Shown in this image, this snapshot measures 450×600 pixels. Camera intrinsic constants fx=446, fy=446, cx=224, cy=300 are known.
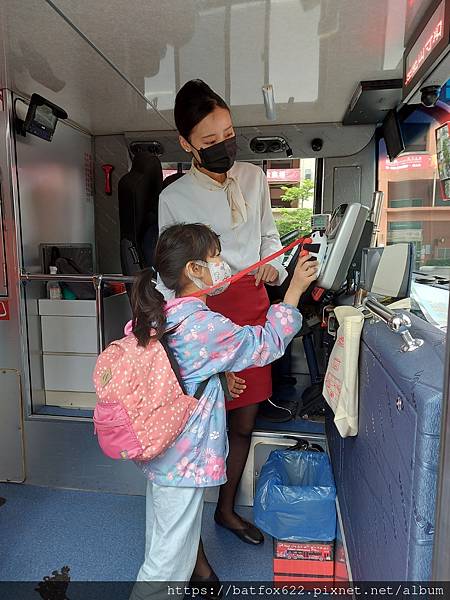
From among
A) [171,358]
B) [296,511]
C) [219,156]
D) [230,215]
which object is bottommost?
[296,511]

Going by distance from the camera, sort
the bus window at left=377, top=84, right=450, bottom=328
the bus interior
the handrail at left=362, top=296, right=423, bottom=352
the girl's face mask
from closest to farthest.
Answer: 1. the handrail at left=362, top=296, right=423, bottom=352
2. the bus interior
3. the girl's face mask
4. the bus window at left=377, top=84, right=450, bottom=328

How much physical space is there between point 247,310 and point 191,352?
1.97 feet

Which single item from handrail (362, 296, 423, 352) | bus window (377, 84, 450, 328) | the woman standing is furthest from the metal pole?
bus window (377, 84, 450, 328)

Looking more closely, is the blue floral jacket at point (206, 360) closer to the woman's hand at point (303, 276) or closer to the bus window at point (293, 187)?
the woman's hand at point (303, 276)

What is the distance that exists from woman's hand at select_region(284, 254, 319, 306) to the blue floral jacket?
0.17 feet

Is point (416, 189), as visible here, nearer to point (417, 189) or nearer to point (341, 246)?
point (417, 189)

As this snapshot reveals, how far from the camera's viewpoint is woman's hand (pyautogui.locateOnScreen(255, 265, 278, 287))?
72.4 inches

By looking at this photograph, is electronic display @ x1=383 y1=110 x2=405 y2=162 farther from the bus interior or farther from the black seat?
the black seat

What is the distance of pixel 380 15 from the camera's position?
1.74 metres

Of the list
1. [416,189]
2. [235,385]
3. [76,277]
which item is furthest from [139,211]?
[416,189]

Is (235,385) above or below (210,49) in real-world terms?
below

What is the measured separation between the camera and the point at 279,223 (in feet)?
10.9

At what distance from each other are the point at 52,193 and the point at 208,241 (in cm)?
206

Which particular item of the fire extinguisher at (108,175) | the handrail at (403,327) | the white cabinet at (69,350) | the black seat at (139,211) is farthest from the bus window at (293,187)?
the handrail at (403,327)
